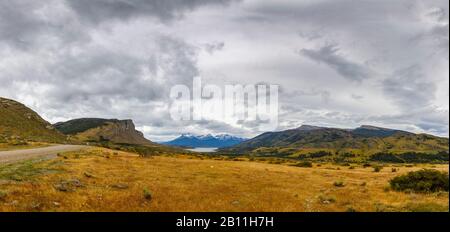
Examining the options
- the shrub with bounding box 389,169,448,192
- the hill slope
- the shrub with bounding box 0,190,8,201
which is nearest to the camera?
the shrub with bounding box 0,190,8,201

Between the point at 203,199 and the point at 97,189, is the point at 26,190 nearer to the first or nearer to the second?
the point at 97,189

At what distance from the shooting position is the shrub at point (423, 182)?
2680 cm

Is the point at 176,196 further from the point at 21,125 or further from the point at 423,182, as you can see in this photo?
the point at 21,125

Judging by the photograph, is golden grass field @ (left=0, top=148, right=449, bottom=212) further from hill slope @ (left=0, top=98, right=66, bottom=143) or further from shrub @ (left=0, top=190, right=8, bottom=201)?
hill slope @ (left=0, top=98, right=66, bottom=143)

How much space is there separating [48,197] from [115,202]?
3.25 metres

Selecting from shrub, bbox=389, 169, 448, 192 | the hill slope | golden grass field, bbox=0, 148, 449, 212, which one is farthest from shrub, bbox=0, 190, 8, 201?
the hill slope

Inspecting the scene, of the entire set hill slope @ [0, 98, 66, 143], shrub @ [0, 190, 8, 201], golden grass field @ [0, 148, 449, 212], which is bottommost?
golden grass field @ [0, 148, 449, 212]

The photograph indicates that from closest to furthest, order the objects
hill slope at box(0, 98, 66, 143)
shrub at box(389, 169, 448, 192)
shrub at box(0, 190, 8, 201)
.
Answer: shrub at box(0, 190, 8, 201), shrub at box(389, 169, 448, 192), hill slope at box(0, 98, 66, 143)

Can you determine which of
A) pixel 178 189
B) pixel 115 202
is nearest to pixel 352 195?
pixel 178 189

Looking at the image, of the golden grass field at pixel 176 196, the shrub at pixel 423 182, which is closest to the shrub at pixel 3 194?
the golden grass field at pixel 176 196

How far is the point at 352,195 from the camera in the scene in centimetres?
2539

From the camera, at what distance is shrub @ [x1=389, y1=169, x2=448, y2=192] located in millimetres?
26795
